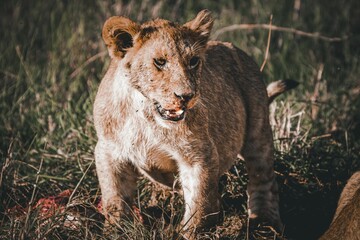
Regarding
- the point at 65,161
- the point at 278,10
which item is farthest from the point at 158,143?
the point at 278,10

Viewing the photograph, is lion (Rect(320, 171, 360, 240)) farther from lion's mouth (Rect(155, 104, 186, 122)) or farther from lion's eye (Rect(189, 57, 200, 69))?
lion's eye (Rect(189, 57, 200, 69))

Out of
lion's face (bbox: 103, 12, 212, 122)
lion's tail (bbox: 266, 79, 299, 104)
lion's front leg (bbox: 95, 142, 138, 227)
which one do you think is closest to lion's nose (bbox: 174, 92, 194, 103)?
lion's face (bbox: 103, 12, 212, 122)

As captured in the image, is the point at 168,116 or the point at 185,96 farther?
the point at 168,116

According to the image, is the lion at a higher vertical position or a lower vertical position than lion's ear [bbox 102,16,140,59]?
lower

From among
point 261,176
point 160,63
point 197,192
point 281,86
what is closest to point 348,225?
point 197,192

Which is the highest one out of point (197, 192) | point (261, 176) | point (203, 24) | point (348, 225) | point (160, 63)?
point (203, 24)

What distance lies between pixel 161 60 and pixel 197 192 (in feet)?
3.58

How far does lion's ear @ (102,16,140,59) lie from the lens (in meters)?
4.33

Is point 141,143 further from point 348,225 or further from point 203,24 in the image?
point 348,225

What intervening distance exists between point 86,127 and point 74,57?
2084 millimetres

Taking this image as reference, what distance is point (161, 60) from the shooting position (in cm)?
425

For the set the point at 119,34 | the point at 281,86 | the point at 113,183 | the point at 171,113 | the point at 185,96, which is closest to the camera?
the point at 185,96

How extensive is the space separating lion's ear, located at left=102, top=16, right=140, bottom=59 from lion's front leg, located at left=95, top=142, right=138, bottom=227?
79cm

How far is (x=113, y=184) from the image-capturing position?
15.7 ft
